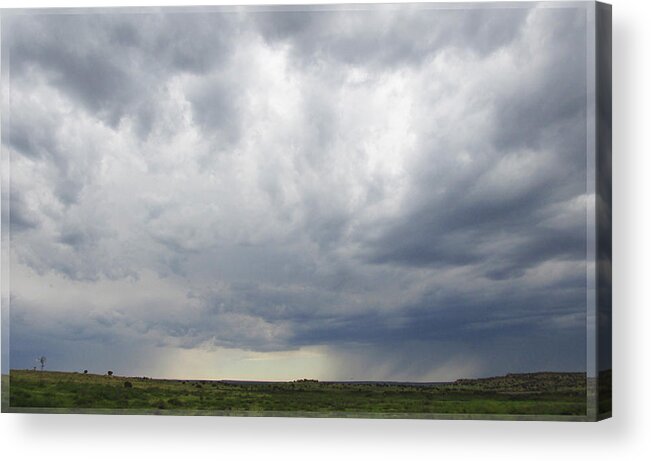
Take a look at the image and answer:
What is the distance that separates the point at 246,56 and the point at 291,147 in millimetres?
864

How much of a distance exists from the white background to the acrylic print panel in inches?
5.9

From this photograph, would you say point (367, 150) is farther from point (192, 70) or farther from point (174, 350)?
point (174, 350)

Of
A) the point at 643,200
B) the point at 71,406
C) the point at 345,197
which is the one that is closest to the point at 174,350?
the point at 71,406

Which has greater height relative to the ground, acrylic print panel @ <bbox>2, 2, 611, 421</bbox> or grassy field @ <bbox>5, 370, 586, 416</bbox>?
acrylic print panel @ <bbox>2, 2, 611, 421</bbox>

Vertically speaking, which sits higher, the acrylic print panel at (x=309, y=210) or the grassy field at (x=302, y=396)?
the acrylic print panel at (x=309, y=210)

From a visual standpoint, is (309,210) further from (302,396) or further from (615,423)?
(615,423)

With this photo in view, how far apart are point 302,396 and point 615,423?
2584 mm

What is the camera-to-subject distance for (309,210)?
8.91 m

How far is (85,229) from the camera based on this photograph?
905 cm

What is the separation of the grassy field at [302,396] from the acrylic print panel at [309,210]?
0.06 ft

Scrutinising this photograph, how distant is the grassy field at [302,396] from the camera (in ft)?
28.3

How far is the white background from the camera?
8602 millimetres

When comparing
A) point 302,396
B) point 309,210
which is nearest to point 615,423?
point 302,396

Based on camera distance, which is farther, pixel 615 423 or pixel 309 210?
pixel 309 210
